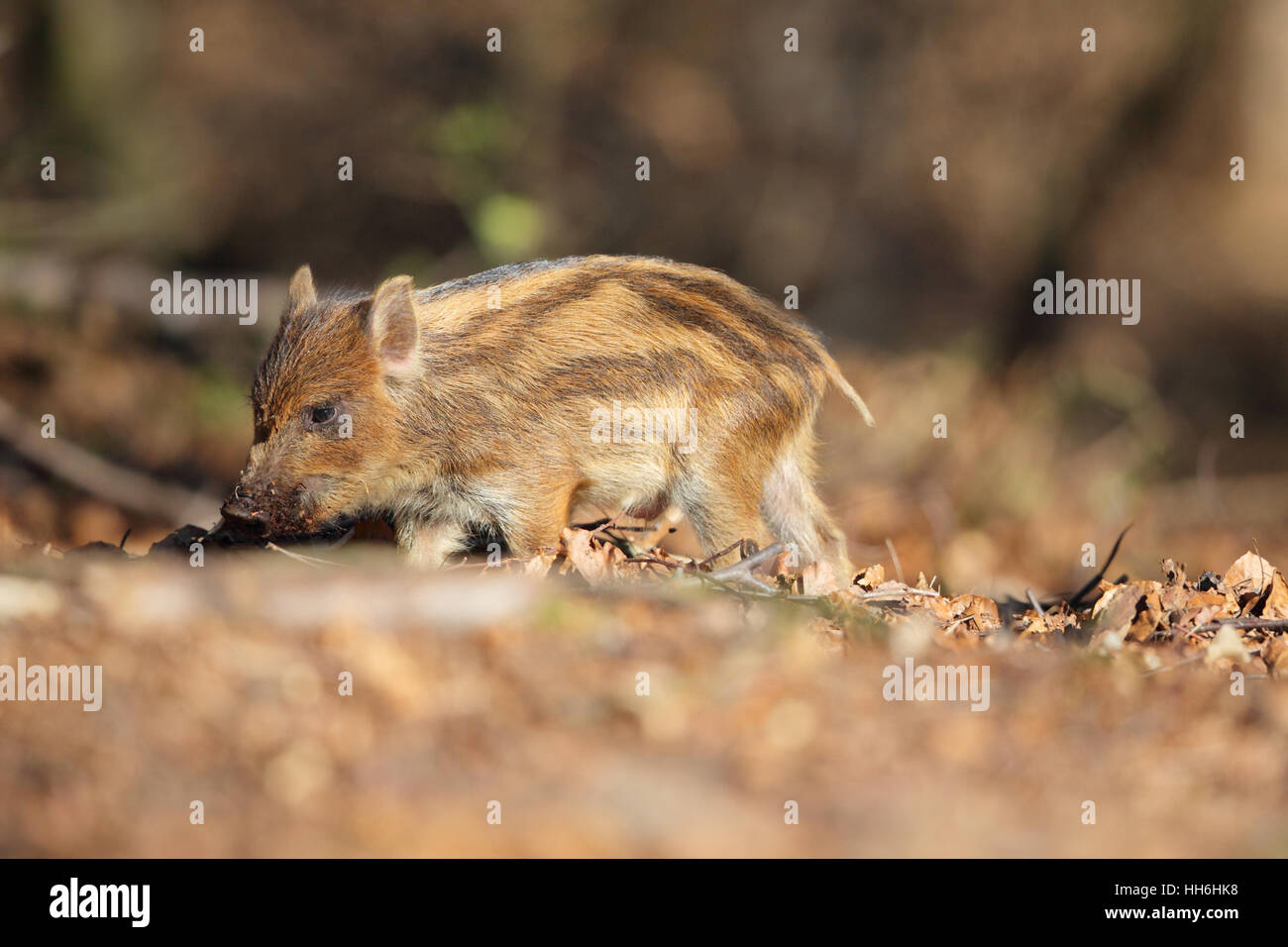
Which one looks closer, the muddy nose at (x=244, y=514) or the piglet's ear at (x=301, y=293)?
the muddy nose at (x=244, y=514)

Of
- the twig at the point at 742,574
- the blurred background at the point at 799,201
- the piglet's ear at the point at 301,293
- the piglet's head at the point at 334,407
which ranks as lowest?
the twig at the point at 742,574

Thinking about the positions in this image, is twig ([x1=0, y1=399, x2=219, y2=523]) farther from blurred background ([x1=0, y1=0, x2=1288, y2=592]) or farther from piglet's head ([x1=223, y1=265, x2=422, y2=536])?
piglet's head ([x1=223, y1=265, x2=422, y2=536])

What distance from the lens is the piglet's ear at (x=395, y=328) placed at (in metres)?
5.61

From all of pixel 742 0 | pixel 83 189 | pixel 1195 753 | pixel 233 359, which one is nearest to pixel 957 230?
pixel 742 0

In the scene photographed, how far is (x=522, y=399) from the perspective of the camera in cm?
578

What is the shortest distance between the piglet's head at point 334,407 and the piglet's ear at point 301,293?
0.08 meters

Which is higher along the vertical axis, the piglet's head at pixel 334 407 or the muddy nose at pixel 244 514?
the piglet's head at pixel 334 407

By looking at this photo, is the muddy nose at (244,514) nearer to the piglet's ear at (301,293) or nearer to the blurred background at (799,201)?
the piglet's ear at (301,293)

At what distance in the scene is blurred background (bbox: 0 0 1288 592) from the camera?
10.6 meters

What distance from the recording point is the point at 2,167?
11789 mm

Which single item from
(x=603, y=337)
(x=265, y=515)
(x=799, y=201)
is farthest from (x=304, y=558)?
(x=799, y=201)

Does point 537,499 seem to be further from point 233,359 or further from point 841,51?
point 841,51

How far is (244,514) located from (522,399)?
126cm

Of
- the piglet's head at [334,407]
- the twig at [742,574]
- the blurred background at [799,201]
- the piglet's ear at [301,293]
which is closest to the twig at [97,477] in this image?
the blurred background at [799,201]
